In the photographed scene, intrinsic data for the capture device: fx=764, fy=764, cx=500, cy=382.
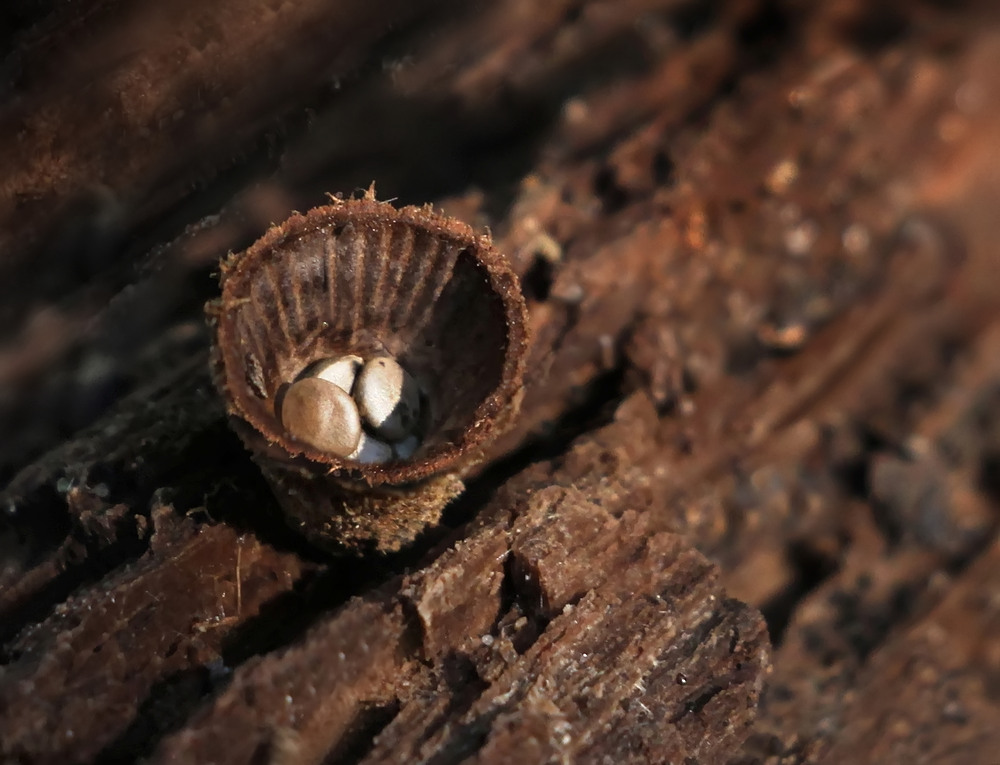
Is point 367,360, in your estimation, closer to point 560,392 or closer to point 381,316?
point 381,316

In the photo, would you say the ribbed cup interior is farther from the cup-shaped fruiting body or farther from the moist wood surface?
the moist wood surface

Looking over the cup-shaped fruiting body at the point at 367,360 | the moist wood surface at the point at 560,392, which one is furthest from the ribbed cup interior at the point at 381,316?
the moist wood surface at the point at 560,392

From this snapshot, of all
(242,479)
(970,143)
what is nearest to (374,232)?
(242,479)

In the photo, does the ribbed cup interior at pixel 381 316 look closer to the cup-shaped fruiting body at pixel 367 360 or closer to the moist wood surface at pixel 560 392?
the cup-shaped fruiting body at pixel 367 360

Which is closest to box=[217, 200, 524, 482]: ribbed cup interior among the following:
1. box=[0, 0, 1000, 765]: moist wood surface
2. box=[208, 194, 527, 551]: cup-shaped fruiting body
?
box=[208, 194, 527, 551]: cup-shaped fruiting body

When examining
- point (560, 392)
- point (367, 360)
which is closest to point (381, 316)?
point (367, 360)

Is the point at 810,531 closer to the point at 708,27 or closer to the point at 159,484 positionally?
the point at 708,27
